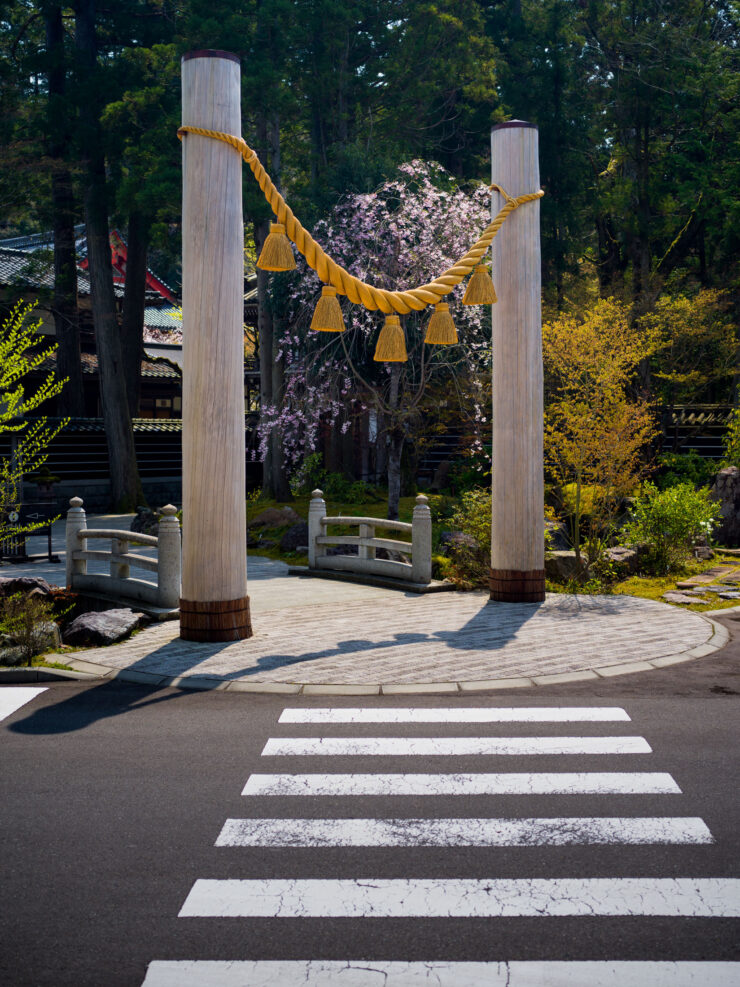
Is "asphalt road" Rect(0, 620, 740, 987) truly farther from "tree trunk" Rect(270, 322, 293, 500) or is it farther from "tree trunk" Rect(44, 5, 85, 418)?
"tree trunk" Rect(44, 5, 85, 418)

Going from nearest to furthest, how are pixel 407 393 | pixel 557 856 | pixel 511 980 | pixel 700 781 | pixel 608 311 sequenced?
pixel 511 980 → pixel 557 856 → pixel 700 781 → pixel 407 393 → pixel 608 311

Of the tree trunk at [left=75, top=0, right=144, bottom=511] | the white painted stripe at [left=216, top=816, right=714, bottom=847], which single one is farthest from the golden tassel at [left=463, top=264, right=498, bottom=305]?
the tree trunk at [left=75, top=0, right=144, bottom=511]

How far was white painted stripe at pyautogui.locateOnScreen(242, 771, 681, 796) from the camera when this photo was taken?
6047 mm

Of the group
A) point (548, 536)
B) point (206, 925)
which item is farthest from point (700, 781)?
point (548, 536)

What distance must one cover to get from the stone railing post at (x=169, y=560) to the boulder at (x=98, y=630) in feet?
3.24

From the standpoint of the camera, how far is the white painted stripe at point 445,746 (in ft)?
22.4

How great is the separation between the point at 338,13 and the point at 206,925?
24394 millimetres

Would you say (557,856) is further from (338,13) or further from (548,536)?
(338,13)

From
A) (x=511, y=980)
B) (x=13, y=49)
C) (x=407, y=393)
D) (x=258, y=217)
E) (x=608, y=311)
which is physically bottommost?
(x=511, y=980)

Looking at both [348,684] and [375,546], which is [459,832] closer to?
[348,684]

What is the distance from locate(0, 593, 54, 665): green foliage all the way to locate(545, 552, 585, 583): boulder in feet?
23.8

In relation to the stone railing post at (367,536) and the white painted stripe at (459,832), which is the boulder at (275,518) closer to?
the stone railing post at (367,536)

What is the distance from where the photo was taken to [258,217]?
23469 mm

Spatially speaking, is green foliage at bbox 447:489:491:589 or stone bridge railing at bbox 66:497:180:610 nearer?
stone bridge railing at bbox 66:497:180:610
